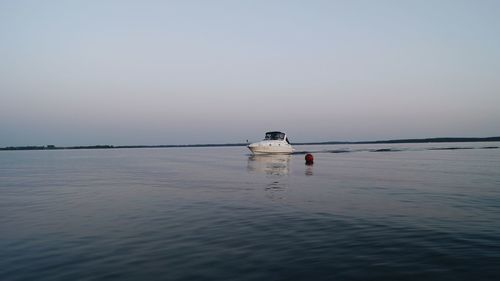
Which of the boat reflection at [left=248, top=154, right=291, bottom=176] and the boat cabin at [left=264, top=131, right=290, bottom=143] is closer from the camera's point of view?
the boat reflection at [left=248, top=154, right=291, bottom=176]

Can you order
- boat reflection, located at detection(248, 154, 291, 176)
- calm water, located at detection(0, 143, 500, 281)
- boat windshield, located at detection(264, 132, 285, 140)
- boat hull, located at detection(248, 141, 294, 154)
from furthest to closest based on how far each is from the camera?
boat windshield, located at detection(264, 132, 285, 140)
boat hull, located at detection(248, 141, 294, 154)
boat reflection, located at detection(248, 154, 291, 176)
calm water, located at detection(0, 143, 500, 281)

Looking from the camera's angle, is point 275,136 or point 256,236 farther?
point 275,136

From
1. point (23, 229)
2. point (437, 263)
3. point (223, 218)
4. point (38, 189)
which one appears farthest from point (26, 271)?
point (38, 189)

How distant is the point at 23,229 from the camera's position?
40.2 ft

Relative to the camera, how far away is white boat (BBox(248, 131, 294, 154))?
66.7 metres

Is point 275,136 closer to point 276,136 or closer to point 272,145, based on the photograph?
point 276,136

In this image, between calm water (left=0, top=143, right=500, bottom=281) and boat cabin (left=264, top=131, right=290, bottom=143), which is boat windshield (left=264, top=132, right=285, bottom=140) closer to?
boat cabin (left=264, top=131, right=290, bottom=143)

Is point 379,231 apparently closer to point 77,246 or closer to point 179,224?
point 179,224

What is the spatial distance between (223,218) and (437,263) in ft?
24.7

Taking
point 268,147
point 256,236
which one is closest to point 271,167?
point 268,147

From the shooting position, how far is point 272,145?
67.1 meters

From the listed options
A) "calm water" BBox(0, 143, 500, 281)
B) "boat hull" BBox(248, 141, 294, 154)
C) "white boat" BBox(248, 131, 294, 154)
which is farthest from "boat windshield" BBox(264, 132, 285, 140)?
"calm water" BBox(0, 143, 500, 281)

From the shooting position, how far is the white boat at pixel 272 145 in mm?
66688

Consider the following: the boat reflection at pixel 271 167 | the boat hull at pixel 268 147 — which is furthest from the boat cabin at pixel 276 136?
the boat reflection at pixel 271 167
